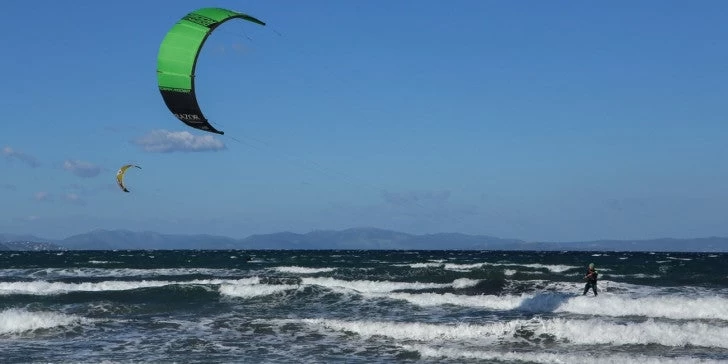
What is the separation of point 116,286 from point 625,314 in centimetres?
2247

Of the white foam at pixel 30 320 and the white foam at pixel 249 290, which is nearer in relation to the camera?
the white foam at pixel 30 320

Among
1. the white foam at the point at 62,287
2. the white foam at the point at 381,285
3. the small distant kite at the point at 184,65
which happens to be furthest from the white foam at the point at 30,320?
the white foam at the point at 381,285

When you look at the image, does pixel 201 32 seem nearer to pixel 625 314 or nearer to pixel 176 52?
pixel 176 52

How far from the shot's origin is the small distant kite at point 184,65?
1587 centimetres

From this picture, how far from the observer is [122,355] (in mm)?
15484

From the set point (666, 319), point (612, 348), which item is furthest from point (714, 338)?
point (666, 319)

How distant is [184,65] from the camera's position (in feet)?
52.0

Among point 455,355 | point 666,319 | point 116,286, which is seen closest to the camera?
point 455,355

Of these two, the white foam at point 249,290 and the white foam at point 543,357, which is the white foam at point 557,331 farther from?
the white foam at point 249,290

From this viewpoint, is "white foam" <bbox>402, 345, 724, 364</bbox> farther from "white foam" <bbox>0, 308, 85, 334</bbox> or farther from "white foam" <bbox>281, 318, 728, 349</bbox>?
"white foam" <bbox>0, 308, 85, 334</bbox>

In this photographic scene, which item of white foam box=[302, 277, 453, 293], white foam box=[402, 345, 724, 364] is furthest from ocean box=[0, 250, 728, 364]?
white foam box=[302, 277, 453, 293]

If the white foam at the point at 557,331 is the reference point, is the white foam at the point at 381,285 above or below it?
above

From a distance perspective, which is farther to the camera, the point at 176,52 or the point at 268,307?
the point at 268,307

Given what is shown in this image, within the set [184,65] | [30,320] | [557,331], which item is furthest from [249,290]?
[184,65]
